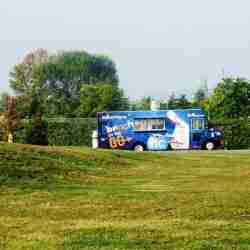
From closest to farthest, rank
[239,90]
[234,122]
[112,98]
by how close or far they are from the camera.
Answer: [234,122] < [239,90] < [112,98]

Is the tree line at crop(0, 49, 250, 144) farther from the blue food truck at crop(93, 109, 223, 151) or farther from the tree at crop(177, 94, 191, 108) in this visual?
the blue food truck at crop(93, 109, 223, 151)

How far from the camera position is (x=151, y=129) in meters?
38.7

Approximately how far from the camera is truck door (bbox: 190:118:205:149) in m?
38.8

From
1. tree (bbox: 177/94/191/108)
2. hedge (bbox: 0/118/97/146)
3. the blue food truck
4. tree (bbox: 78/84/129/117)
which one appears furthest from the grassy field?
tree (bbox: 78/84/129/117)

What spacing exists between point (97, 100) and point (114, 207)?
51.1 metres

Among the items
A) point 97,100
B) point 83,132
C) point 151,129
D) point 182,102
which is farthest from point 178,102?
point 151,129

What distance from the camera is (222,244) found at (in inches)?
260

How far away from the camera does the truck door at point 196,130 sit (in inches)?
1527

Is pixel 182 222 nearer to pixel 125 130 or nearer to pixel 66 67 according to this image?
pixel 125 130

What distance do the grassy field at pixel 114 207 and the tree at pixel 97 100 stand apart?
136 feet

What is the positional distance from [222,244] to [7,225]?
2683 millimetres

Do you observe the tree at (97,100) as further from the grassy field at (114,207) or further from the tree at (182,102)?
the grassy field at (114,207)

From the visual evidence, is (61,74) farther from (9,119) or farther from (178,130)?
(178,130)

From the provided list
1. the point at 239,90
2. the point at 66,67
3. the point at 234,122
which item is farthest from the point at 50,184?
the point at 66,67
